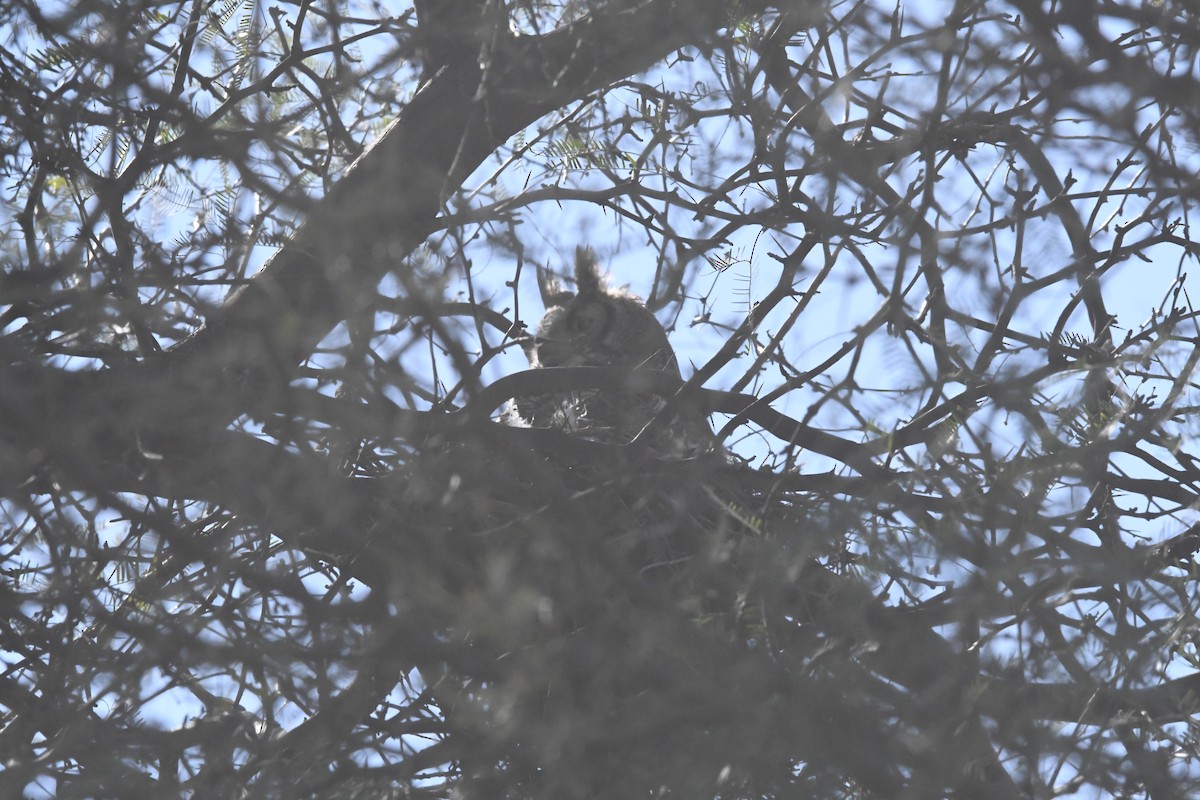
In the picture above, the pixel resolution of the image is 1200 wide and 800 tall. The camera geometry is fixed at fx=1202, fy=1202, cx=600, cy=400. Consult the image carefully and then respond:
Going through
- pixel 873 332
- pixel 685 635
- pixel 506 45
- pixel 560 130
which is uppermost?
pixel 560 130

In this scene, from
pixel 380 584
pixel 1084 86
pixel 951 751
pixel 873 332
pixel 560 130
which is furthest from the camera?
pixel 560 130

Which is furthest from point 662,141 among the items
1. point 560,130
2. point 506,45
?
point 506,45

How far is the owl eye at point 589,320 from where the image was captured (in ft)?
16.6

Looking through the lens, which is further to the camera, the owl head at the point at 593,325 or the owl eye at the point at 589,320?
the owl eye at the point at 589,320

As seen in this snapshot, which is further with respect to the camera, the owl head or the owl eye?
the owl eye

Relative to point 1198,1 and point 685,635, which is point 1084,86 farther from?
point 685,635

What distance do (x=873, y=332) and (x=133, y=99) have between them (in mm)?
1480

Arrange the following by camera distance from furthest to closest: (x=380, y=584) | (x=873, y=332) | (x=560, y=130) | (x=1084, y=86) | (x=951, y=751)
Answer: (x=560, y=130) < (x=380, y=584) < (x=873, y=332) < (x=1084, y=86) < (x=951, y=751)

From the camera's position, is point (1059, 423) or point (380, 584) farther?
point (380, 584)

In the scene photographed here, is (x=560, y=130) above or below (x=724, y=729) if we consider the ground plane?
above

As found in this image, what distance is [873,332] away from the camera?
6.25ft

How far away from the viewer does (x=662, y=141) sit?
7.76 feet

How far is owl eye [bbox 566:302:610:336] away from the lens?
16.6 feet

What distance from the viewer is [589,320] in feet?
16.6
